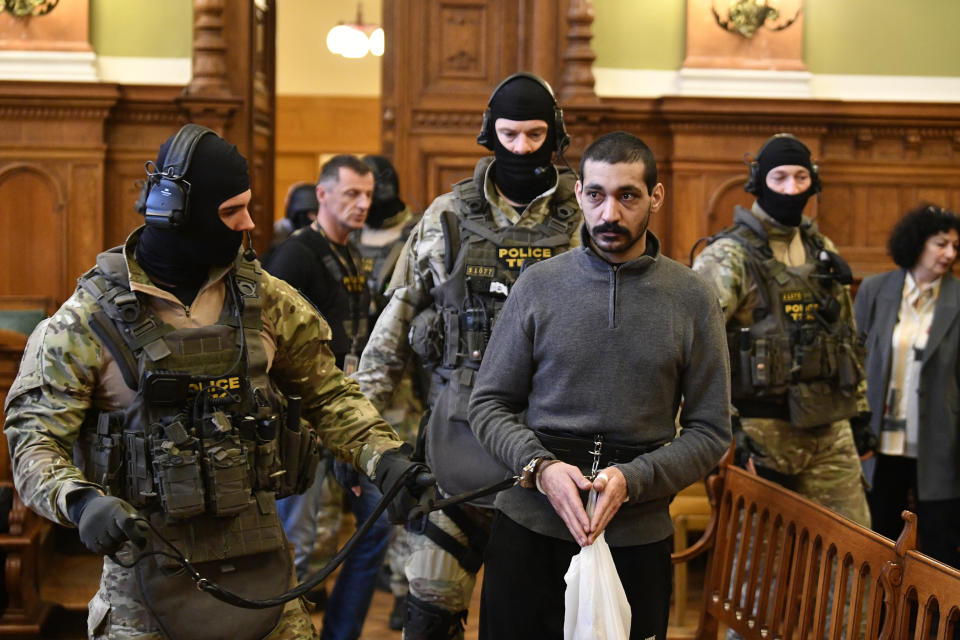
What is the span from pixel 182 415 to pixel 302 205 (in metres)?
3.96

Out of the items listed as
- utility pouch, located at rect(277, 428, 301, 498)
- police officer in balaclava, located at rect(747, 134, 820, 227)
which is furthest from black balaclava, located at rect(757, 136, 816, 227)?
utility pouch, located at rect(277, 428, 301, 498)

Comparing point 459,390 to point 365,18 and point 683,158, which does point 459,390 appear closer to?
point 683,158

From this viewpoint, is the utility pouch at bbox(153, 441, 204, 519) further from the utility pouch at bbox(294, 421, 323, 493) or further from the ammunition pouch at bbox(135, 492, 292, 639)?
the utility pouch at bbox(294, 421, 323, 493)

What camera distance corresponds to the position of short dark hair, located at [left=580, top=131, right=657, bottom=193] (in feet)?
9.11

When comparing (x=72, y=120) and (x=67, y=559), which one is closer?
(x=67, y=559)

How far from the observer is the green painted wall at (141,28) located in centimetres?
740

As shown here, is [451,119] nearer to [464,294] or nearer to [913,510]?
[913,510]

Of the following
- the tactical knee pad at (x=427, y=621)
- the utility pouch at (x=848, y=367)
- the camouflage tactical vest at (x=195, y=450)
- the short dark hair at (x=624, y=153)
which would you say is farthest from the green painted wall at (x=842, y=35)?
the camouflage tactical vest at (x=195, y=450)

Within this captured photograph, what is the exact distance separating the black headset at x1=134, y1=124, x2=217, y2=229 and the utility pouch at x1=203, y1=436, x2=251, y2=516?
1.62 feet

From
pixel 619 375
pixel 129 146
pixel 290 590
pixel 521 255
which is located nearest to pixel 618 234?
pixel 619 375

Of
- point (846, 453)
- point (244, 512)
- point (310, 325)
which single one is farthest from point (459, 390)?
point (846, 453)

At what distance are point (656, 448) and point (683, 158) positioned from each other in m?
5.10

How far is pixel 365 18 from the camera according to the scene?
13.2 metres

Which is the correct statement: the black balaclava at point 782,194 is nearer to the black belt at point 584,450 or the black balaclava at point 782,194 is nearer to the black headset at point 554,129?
the black headset at point 554,129
